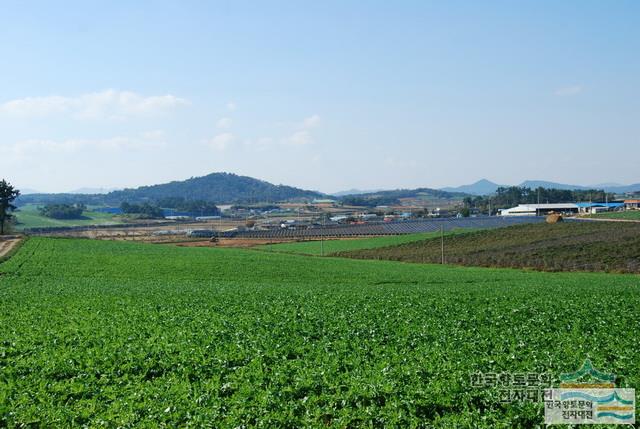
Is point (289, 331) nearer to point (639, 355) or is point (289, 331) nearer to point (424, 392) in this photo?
point (424, 392)

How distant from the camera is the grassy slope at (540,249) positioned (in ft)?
200

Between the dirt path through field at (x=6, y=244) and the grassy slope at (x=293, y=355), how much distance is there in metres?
45.9

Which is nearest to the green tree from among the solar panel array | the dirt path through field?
the dirt path through field

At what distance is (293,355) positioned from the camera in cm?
1442

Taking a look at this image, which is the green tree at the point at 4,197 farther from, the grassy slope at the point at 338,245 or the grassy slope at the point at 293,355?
the grassy slope at the point at 293,355

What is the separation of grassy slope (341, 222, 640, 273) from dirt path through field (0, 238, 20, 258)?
140 ft

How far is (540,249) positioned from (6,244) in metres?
68.3

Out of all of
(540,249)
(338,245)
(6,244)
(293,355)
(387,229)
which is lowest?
(338,245)

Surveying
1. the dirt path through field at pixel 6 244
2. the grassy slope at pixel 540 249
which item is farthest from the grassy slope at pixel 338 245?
the dirt path through field at pixel 6 244

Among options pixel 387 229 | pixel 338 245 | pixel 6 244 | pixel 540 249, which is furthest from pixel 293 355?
pixel 387 229

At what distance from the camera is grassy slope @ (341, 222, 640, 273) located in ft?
200

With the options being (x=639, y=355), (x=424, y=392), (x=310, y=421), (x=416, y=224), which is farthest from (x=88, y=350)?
(x=416, y=224)

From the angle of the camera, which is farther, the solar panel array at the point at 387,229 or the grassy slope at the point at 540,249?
the solar panel array at the point at 387,229

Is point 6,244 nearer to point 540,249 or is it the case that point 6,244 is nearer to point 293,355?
point 540,249
